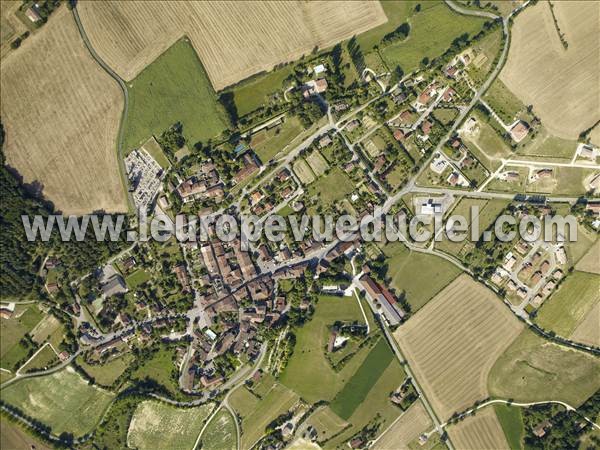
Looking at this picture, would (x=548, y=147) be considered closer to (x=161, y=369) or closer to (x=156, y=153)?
(x=156, y=153)

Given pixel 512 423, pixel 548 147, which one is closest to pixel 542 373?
pixel 512 423

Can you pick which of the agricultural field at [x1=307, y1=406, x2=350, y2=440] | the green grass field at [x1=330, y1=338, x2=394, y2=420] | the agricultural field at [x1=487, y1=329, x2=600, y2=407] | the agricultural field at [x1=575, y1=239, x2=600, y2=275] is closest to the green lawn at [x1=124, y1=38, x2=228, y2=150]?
the green grass field at [x1=330, y1=338, x2=394, y2=420]

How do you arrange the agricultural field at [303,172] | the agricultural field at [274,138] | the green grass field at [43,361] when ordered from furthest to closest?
1. the green grass field at [43,361]
2. the agricultural field at [274,138]
3. the agricultural field at [303,172]

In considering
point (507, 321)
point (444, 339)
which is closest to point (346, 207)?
point (444, 339)

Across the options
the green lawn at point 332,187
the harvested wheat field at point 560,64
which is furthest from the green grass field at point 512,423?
the harvested wheat field at point 560,64

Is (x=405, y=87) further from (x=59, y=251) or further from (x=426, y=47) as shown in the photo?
(x=59, y=251)

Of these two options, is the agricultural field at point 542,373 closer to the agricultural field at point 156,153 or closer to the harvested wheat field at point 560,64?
the harvested wheat field at point 560,64
